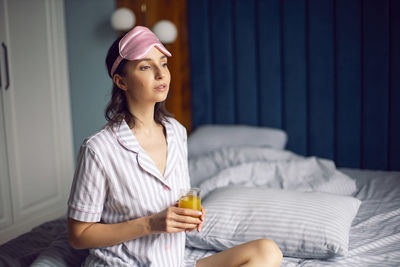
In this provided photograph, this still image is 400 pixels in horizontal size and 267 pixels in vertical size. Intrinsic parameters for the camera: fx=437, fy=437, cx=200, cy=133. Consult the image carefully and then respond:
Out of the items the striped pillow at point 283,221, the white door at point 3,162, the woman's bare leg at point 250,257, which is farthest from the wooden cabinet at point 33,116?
the woman's bare leg at point 250,257

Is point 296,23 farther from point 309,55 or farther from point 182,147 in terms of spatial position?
point 182,147

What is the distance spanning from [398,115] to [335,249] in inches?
53.4

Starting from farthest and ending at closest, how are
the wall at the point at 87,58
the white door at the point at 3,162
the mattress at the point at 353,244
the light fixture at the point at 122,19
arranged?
the wall at the point at 87,58 → the light fixture at the point at 122,19 → the white door at the point at 3,162 → the mattress at the point at 353,244

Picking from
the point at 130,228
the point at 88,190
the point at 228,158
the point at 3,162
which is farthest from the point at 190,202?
the point at 3,162

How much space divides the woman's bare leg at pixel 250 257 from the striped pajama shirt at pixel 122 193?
0.49ft

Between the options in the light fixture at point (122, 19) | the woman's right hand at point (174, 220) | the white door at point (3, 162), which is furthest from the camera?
the light fixture at point (122, 19)

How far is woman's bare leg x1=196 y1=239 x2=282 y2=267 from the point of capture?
1.36 m

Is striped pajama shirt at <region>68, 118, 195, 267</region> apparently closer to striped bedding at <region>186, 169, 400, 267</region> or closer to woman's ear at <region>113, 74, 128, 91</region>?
woman's ear at <region>113, 74, 128, 91</region>

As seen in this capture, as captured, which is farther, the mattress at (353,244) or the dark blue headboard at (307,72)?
the dark blue headboard at (307,72)

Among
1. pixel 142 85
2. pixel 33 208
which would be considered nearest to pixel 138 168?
pixel 142 85

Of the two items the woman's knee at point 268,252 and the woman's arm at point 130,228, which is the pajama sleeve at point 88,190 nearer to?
the woman's arm at point 130,228

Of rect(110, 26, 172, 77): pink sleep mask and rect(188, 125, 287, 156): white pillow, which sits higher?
rect(110, 26, 172, 77): pink sleep mask

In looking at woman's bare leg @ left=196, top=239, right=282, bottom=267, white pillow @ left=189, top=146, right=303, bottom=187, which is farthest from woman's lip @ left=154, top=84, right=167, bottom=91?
white pillow @ left=189, top=146, right=303, bottom=187

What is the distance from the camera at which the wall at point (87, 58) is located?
3.33 metres
